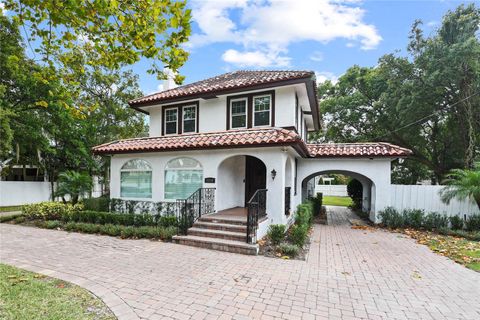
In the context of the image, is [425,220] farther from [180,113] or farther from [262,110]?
[180,113]

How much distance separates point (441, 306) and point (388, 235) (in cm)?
639

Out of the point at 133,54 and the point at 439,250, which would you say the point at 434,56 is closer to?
the point at 439,250

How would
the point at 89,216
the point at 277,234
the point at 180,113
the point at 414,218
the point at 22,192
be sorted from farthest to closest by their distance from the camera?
the point at 22,192 < the point at 180,113 < the point at 414,218 < the point at 89,216 < the point at 277,234

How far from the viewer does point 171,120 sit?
13336 millimetres

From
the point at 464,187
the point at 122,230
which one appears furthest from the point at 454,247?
the point at 122,230

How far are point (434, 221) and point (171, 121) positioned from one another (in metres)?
13.4

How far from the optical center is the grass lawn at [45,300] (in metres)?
3.89

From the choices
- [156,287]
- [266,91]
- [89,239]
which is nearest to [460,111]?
[266,91]

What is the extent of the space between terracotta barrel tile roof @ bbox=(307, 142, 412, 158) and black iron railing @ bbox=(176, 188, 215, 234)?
5.97 meters

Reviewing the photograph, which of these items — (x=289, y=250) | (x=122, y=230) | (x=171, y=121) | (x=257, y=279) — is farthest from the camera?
(x=171, y=121)

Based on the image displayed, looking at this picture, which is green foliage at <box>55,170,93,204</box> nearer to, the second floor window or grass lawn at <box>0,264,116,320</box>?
the second floor window

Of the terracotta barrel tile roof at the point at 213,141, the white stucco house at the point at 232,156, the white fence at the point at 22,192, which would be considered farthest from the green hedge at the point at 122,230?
the white fence at the point at 22,192

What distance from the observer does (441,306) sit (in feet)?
14.8

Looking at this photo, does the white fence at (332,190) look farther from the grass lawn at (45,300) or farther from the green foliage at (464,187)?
the grass lawn at (45,300)
